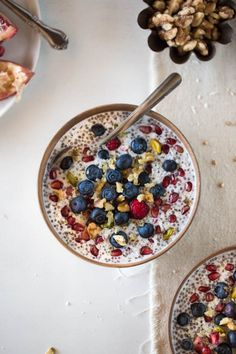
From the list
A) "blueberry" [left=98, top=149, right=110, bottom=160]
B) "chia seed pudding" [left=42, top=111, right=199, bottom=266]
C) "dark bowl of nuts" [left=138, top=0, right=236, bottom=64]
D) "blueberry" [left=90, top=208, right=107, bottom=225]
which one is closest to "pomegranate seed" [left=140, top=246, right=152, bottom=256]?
"chia seed pudding" [left=42, top=111, right=199, bottom=266]

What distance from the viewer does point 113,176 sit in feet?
3.95

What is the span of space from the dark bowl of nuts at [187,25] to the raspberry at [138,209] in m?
0.31

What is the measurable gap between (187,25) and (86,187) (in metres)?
0.39

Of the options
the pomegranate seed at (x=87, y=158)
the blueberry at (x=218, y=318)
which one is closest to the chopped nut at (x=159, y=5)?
the pomegranate seed at (x=87, y=158)

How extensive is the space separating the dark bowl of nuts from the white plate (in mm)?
229

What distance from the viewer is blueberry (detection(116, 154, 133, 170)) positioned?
1206 millimetres

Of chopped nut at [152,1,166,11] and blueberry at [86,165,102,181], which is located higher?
chopped nut at [152,1,166,11]

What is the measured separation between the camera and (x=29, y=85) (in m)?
1.27

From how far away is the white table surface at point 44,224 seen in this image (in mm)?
1281

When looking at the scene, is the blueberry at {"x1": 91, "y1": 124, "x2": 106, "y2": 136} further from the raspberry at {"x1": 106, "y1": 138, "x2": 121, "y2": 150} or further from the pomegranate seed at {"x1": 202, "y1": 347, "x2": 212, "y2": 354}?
the pomegranate seed at {"x1": 202, "y1": 347, "x2": 212, "y2": 354}

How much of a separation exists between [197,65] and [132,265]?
1.52 feet

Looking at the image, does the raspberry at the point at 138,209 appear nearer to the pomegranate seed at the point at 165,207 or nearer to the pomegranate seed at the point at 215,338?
the pomegranate seed at the point at 165,207

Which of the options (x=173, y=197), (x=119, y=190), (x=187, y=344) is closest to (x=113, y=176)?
(x=119, y=190)

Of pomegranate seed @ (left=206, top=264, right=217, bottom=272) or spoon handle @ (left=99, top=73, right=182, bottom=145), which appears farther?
pomegranate seed @ (left=206, top=264, right=217, bottom=272)
